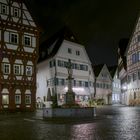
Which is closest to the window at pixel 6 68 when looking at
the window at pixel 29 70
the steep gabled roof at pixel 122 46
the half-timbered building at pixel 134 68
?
the window at pixel 29 70

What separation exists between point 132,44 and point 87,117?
40.6 metres

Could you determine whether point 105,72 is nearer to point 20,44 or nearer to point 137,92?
point 137,92

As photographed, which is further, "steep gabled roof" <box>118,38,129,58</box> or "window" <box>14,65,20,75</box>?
"steep gabled roof" <box>118,38,129,58</box>

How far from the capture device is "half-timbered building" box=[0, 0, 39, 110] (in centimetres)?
4309

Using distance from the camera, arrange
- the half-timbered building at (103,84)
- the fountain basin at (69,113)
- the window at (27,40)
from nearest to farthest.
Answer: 1. the fountain basin at (69,113)
2. the window at (27,40)
3. the half-timbered building at (103,84)

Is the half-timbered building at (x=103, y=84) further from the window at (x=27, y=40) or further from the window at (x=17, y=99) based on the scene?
the window at (x=17, y=99)

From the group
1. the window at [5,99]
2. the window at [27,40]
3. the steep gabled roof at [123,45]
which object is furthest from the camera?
the steep gabled roof at [123,45]

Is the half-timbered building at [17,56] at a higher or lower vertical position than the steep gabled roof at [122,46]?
lower

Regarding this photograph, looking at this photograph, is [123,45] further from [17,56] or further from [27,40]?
[17,56]

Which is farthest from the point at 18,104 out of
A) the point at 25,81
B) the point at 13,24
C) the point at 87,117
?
the point at 87,117

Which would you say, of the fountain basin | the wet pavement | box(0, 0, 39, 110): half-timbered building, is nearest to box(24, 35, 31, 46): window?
box(0, 0, 39, 110): half-timbered building

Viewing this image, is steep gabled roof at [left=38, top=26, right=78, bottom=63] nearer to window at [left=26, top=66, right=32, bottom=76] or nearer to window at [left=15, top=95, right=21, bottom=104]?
window at [left=26, top=66, right=32, bottom=76]

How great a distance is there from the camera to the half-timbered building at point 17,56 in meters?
43.1

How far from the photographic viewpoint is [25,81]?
148ft
